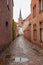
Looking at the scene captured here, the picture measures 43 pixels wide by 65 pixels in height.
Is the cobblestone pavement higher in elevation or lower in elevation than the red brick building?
lower

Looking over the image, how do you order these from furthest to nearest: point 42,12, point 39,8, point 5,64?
point 39,8 < point 42,12 < point 5,64

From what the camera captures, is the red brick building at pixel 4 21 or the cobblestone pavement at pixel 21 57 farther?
the red brick building at pixel 4 21

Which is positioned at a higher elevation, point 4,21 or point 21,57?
point 4,21

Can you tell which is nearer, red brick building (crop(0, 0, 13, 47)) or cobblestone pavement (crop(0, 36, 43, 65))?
cobblestone pavement (crop(0, 36, 43, 65))

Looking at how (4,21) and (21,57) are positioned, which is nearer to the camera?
(21,57)

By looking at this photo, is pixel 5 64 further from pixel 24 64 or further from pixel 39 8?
pixel 39 8

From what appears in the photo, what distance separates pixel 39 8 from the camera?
2277 centimetres

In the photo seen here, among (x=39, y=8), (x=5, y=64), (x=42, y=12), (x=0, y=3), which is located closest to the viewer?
(x=5, y=64)

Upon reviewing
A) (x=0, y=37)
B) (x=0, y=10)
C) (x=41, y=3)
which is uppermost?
(x=41, y=3)

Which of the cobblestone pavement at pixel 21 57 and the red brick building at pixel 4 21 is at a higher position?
the red brick building at pixel 4 21

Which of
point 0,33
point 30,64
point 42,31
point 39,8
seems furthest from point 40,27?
point 30,64

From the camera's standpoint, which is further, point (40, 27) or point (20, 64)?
point (40, 27)

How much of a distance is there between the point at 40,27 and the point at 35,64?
12694 millimetres

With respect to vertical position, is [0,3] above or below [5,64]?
above
